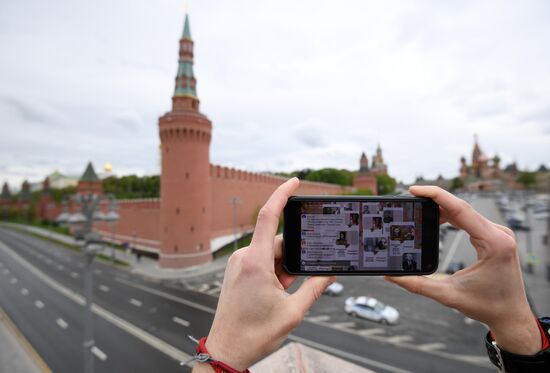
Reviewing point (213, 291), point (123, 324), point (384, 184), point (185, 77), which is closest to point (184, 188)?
point (185, 77)

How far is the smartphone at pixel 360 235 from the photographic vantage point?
167 centimetres

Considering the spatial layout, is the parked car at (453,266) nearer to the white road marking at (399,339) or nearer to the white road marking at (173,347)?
the white road marking at (173,347)

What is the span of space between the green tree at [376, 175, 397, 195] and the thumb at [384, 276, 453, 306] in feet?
32.3

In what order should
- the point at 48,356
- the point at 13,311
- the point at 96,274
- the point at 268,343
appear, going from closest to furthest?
1. the point at 268,343
2. the point at 48,356
3. the point at 13,311
4. the point at 96,274

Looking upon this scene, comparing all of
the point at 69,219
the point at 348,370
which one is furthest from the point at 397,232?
the point at 69,219

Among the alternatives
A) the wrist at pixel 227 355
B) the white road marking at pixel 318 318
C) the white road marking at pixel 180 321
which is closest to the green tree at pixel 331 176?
the wrist at pixel 227 355

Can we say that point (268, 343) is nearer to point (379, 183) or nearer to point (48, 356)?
point (379, 183)

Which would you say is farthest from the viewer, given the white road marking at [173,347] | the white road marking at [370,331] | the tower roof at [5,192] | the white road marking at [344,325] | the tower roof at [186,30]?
the tower roof at [5,192]

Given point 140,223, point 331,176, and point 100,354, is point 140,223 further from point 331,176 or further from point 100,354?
point 331,176

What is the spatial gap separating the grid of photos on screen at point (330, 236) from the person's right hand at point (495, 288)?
554mm

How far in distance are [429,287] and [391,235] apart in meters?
0.37

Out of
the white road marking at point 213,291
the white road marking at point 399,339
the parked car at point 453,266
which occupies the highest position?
the parked car at point 453,266

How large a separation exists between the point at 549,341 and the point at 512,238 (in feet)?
1.73

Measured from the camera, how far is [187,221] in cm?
2120
